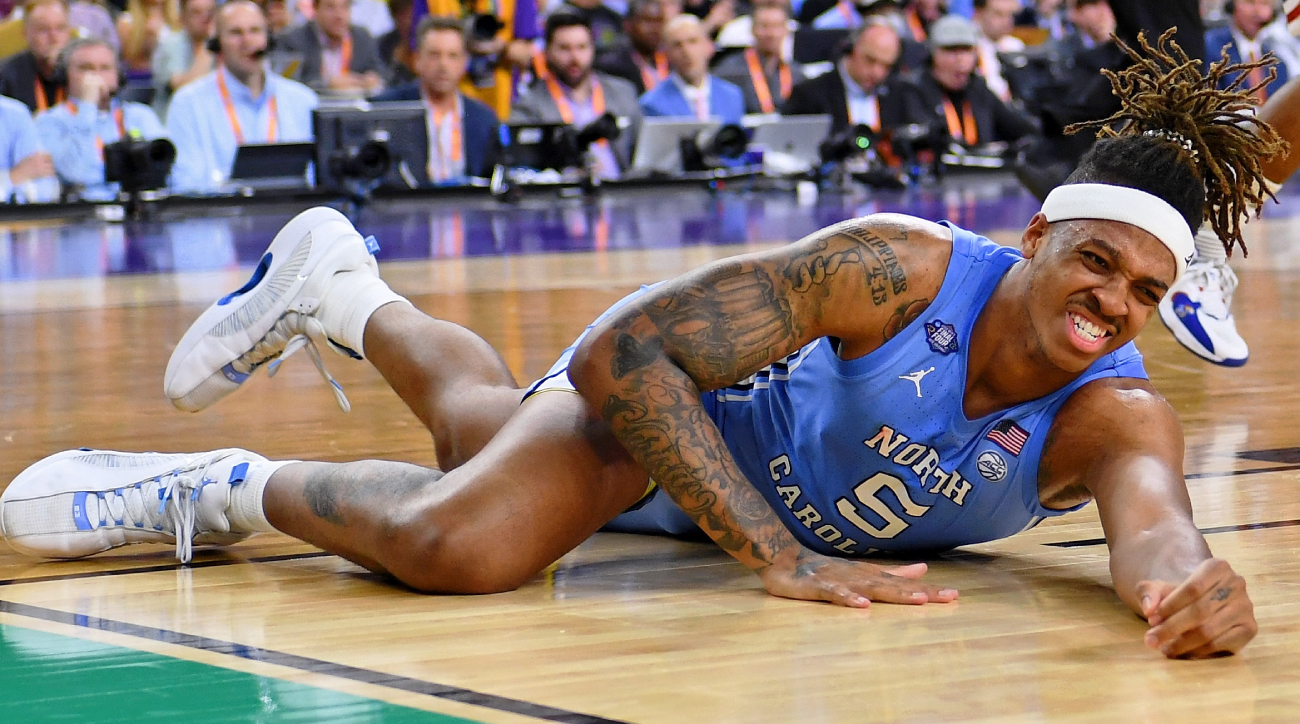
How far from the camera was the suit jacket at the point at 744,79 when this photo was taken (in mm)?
11633

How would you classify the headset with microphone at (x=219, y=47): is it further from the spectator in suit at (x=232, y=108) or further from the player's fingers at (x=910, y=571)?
the player's fingers at (x=910, y=571)

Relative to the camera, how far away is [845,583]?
2441mm

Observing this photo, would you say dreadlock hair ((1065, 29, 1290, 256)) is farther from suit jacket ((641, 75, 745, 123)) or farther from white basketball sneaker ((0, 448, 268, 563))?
suit jacket ((641, 75, 745, 123))

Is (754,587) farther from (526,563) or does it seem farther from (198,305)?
(198,305)

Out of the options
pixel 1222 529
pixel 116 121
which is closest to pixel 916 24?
pixel 116 121

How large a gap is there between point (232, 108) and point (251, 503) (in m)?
7.27

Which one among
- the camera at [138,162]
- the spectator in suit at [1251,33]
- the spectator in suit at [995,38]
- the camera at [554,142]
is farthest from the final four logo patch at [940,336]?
the spectator in suit at [995,38]

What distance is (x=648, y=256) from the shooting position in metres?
7.24

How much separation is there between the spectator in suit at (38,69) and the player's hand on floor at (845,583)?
307 inches

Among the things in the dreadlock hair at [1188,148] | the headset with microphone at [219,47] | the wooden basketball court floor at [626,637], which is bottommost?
the wooden basketball court floor at [626,637]

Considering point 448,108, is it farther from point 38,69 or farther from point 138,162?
point 38,69

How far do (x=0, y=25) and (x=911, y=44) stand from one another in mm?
5896

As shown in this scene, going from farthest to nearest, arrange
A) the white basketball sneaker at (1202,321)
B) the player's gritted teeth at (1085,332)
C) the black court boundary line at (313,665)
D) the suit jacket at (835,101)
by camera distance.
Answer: the suit jacket at (835,101), the white basketball sneaker at (1202,321), the player's gritted teeth at (1085,332), the black court boundary line at (313,665)

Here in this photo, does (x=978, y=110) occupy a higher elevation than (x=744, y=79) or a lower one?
lower
